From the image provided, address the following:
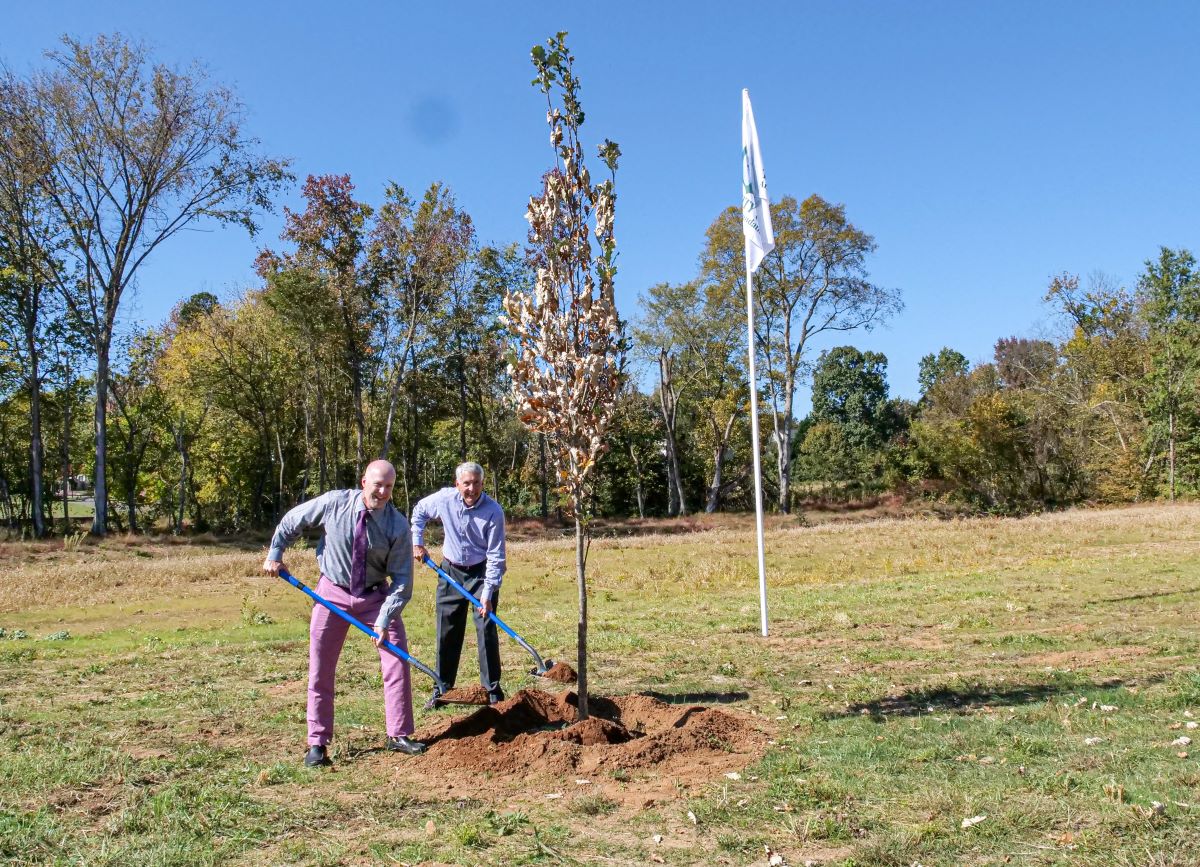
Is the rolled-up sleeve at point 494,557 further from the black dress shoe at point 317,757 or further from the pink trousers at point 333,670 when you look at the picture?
the black dress shoe at point 317,757

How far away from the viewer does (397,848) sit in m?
4.39

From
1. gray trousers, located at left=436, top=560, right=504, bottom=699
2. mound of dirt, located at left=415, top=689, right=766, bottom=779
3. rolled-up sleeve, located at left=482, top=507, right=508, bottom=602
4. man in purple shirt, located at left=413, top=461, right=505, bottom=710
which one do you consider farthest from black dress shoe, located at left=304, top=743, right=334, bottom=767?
rolled-up sleeve, located at left=482, top=507, right=508, bottom=602

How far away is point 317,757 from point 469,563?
2316 mm

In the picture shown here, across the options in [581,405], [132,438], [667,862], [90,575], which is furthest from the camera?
[132,438]

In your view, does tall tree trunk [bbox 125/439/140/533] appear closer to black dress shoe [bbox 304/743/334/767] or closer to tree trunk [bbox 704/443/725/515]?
tree trunk [bbox 704/443/725/515]

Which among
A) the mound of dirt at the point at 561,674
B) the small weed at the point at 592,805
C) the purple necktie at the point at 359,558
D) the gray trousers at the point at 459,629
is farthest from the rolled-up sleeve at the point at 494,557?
the small weed at the point at 592,805

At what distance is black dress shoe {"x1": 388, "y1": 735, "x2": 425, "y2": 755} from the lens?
19.9 ft

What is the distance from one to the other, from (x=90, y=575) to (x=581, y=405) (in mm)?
19245

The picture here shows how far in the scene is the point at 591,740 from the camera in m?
6.05

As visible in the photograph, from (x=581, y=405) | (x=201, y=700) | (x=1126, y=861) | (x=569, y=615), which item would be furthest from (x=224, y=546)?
(x=1126, y=861)

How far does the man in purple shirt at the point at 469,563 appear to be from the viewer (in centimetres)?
766

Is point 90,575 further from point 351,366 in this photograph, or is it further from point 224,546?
point 351,366

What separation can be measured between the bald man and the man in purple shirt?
1.29 meters

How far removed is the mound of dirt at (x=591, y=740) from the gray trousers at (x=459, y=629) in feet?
2.28
